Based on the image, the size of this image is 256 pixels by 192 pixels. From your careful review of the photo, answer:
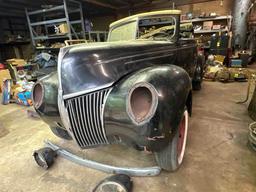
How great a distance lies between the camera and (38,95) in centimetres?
172

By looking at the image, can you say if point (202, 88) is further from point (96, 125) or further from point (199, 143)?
point (96, 125)

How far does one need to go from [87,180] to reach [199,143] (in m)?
1.36

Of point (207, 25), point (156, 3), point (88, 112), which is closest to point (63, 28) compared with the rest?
point (156, 3)

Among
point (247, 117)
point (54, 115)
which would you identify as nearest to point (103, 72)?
point (54, 115)

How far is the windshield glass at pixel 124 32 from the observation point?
245cm

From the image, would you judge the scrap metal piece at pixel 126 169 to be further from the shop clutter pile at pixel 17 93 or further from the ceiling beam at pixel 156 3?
the ceiling beam at pixel 156 3

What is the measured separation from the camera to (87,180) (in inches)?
64.8

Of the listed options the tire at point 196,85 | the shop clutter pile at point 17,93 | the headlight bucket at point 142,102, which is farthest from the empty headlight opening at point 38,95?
the tire at point 196,85

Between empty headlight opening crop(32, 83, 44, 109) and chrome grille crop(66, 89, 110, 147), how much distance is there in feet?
1.65

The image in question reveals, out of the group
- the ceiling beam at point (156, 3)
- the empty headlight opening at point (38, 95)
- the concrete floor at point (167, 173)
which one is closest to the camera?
the concrete floor at point (167, 173)

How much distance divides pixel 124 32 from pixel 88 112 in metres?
1.73

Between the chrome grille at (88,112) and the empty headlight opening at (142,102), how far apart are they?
9.5 inches

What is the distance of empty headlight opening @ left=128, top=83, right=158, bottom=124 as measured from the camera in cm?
111

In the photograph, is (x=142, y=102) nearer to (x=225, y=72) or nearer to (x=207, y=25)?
(x=225, y=72)
